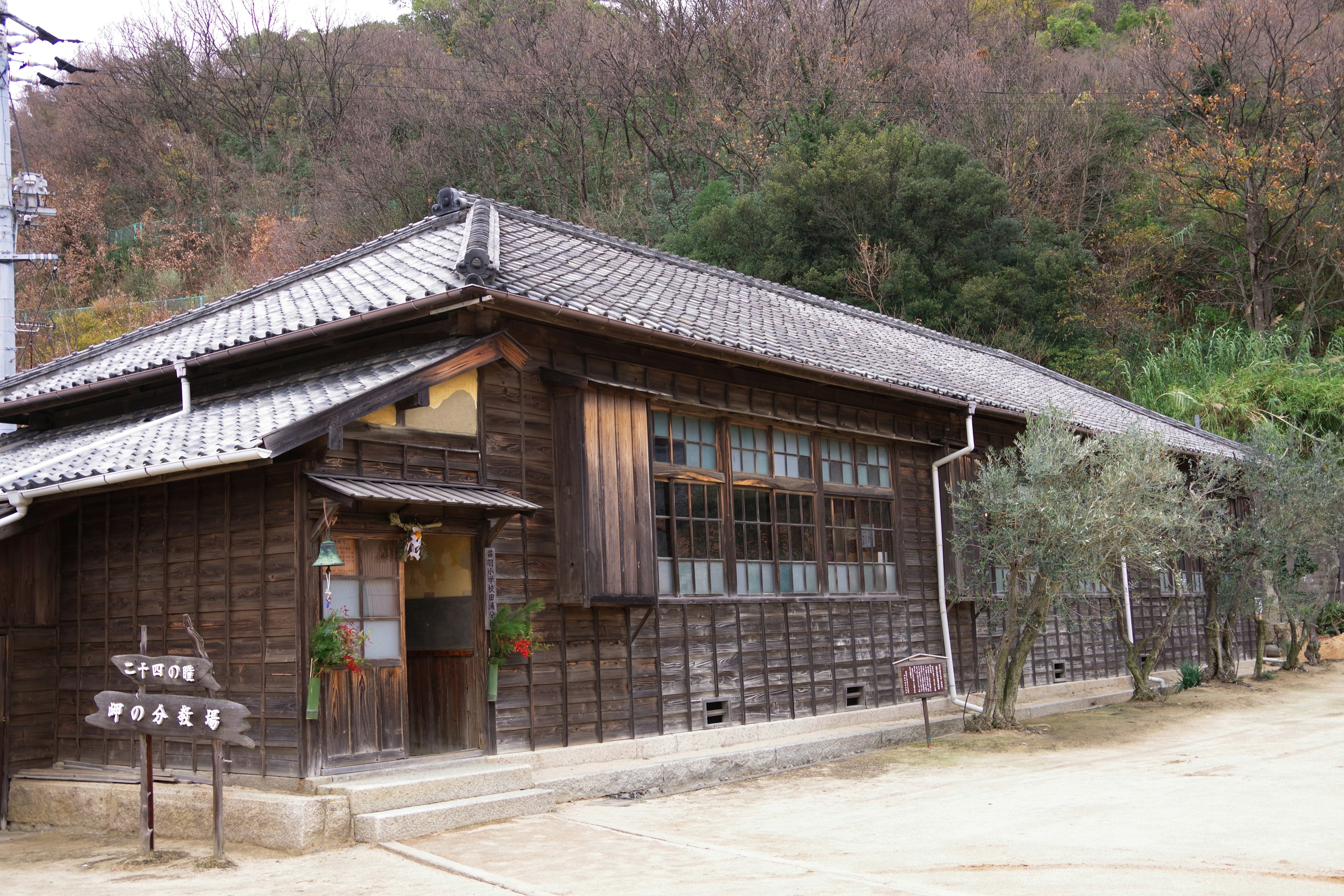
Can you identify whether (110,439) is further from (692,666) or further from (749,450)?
(749,450)

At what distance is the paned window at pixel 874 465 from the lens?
1316 centimetres

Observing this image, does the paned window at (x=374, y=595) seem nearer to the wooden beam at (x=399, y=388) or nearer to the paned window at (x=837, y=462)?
the wooden beam at (x=399, y=388)

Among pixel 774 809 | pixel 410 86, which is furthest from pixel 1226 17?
pixel 774 809

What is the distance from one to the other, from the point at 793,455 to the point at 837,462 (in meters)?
0.85

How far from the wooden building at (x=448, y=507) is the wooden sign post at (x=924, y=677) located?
96cm

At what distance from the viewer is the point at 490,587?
881 centimetres

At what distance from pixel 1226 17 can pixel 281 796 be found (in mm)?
32741

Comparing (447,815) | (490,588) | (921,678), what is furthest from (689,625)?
(447,815)

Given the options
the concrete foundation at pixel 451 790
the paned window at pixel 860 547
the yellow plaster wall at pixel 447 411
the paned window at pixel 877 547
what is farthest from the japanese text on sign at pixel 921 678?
the yellow plaster wall at pixel 447 411

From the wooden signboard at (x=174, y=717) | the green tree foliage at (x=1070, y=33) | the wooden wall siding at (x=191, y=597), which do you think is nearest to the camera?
the wooden signboard at (x=174, y=717)

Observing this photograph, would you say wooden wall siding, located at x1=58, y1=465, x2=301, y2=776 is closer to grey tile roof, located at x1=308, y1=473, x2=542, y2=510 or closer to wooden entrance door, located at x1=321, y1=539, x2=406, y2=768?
wooden entrance door, located at x1=321, y1=539, x2=406, y2=768

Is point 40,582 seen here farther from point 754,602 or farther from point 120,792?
point 754,602

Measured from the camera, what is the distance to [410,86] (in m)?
35.4

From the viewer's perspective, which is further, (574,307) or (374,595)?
(574,307)
